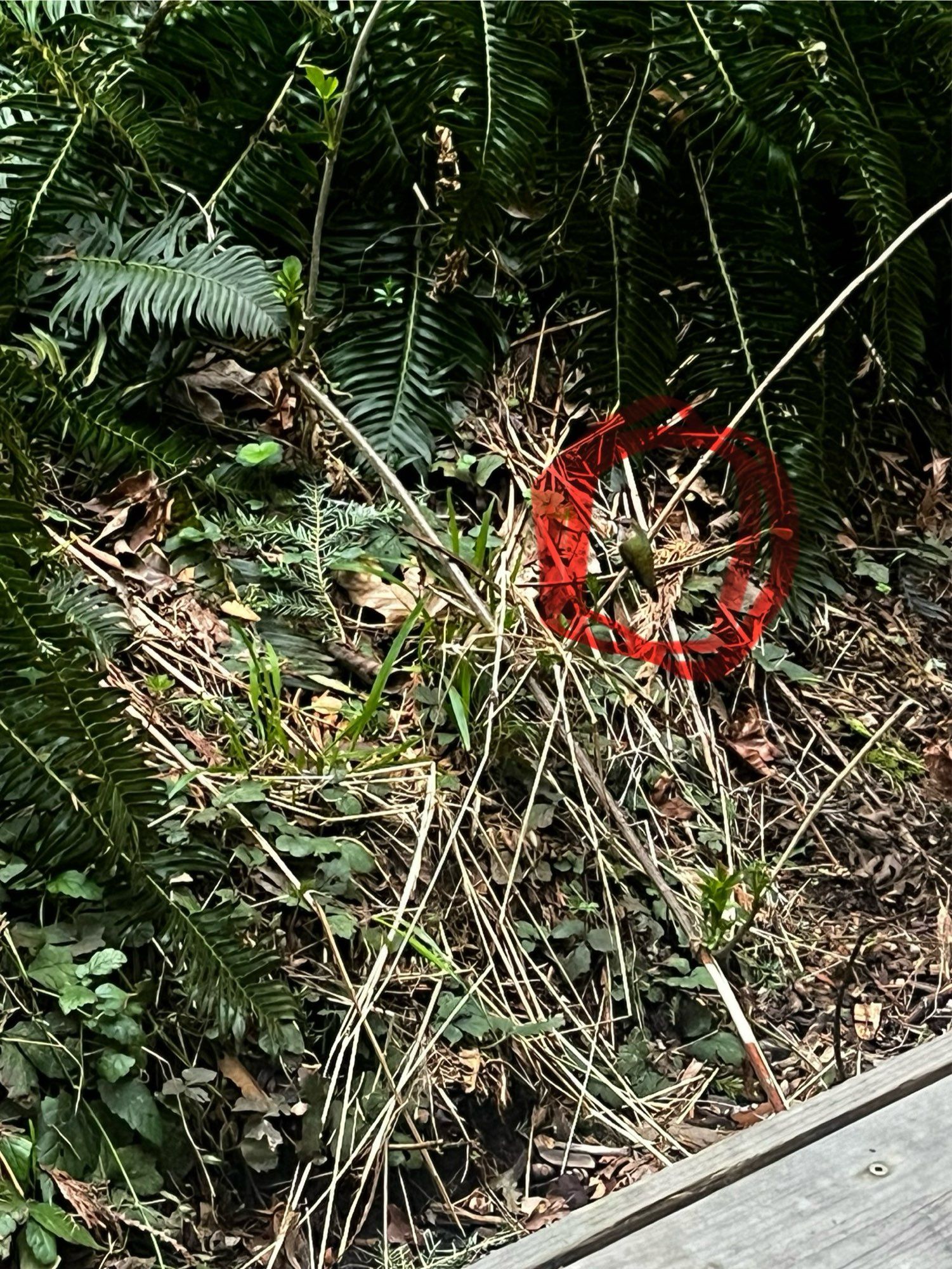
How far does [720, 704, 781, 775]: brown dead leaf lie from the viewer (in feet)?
6.75

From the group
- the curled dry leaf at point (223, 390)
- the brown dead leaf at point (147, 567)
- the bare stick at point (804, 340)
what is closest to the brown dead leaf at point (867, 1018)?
the bare stick at point (804, 340)

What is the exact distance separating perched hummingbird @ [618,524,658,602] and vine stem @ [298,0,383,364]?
2.22 feet

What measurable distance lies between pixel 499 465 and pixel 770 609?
0.61m

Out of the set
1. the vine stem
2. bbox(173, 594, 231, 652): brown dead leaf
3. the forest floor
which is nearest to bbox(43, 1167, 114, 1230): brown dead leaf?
the forest floor

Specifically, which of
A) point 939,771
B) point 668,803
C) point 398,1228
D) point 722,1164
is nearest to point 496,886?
point 668,803

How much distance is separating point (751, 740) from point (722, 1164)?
1.18m

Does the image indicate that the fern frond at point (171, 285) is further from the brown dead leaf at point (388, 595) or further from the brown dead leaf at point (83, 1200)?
the brown dead leaf at point (83, 1200)

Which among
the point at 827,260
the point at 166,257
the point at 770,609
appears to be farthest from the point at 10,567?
the point at 827,260

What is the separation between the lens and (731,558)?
7.30 ft

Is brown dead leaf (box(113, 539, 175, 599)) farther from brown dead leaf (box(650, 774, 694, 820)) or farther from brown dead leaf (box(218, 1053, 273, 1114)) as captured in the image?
brown dead leaf (box(650, 774, 694, 820))

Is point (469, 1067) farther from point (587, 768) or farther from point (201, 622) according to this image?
point (201, 622)

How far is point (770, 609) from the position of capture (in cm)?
220

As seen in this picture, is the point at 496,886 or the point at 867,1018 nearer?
the point at 496,886

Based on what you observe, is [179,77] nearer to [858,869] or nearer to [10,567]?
[10,567]
